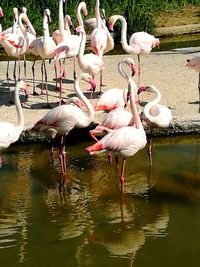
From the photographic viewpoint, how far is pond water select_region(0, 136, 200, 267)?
17.0 ft

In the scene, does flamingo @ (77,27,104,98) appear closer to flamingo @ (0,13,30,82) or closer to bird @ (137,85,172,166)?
flamingo @ (0,13,30,82)

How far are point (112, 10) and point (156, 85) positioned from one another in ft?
33.0

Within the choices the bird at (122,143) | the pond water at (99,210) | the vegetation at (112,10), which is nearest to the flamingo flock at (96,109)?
the bird at (122,143)

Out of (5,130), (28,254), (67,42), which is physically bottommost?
(28,254)

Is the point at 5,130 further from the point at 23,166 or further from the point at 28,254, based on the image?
the point at 28,254

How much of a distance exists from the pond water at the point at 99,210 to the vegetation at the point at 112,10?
1059cm

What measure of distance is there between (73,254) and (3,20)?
13.8 meters

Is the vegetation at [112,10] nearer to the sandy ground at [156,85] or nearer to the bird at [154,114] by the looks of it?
the sandy ground at [156,85]

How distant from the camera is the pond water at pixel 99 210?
5195mm

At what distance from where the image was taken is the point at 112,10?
2012 cm

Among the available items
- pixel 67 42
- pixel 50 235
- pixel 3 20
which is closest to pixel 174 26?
pixel 3 20

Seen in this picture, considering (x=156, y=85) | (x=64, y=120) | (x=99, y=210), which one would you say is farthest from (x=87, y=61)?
(x=99, y=210)

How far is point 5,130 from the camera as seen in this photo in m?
6.70

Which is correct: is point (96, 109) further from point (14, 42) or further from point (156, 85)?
point (156, 85)
